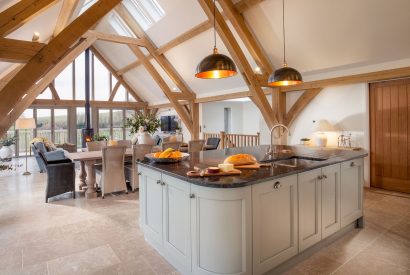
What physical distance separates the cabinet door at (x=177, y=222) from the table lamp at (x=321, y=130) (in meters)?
3.97

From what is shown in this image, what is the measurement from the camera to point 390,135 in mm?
4996

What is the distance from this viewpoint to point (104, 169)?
4.82 m

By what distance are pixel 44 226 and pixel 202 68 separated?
9.74 ft

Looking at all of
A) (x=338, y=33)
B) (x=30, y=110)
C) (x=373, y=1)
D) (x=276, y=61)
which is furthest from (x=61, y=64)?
(x=373, y=1)

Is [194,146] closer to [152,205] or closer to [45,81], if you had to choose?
[152,205]

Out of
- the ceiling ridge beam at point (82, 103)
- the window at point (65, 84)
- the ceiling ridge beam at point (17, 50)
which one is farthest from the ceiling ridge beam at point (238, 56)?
the window at point (65, 84)

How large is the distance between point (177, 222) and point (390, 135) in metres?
4.64

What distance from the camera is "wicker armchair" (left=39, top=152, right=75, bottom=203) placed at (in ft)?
15.2

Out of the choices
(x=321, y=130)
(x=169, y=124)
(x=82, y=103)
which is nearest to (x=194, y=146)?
(x=321, y=130)

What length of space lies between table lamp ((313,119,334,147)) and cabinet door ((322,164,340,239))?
2593mm

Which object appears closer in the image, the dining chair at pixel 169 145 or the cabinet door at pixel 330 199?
the cabinet door at pixel 330 199

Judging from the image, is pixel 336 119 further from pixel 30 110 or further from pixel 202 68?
pixel 30 110

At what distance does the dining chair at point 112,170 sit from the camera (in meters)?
4.80

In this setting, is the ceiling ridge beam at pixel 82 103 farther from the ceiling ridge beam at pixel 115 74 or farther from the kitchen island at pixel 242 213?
the kitchen island at pixel 242 213
